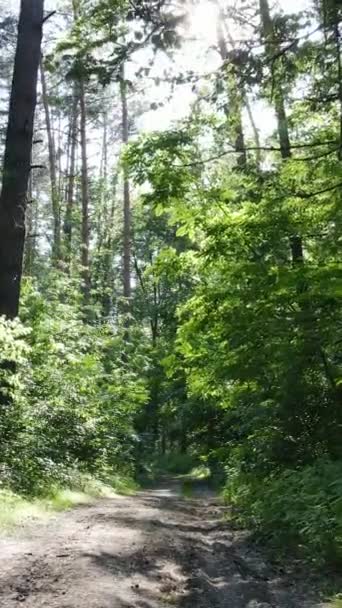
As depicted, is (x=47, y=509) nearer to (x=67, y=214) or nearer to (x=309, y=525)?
(x=309, y=525)

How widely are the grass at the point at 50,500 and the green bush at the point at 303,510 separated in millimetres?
2848

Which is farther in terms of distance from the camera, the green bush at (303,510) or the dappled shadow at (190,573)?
the green bush at (303,510)

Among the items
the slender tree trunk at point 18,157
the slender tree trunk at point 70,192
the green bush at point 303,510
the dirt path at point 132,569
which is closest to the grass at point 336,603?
the dirt path at point 132,569

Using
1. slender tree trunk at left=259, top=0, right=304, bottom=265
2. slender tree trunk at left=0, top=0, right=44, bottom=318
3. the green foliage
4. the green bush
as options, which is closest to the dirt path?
the green bush

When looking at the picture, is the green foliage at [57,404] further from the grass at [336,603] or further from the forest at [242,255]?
the grass at [336,603]

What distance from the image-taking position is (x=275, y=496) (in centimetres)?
739

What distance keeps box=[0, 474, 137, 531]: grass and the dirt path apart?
0.30 m

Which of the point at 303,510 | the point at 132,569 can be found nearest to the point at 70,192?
the point at 303,510

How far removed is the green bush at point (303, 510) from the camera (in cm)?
574

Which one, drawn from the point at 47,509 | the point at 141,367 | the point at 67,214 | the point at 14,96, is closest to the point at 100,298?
the point at 67,214

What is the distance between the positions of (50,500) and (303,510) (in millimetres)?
4353

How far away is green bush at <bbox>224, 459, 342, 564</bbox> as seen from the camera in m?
5.74

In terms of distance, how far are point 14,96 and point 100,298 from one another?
91.8 feet

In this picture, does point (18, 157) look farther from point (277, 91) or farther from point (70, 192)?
point (70, 192)
